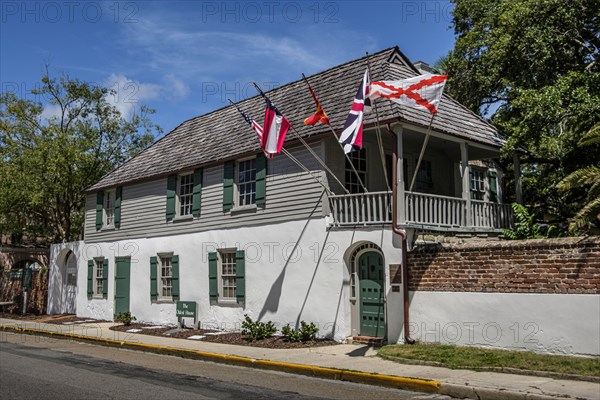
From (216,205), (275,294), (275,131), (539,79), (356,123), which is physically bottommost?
(275,294)

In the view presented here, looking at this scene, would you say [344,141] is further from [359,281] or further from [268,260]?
[268,260]

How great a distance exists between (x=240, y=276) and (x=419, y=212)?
565 cm

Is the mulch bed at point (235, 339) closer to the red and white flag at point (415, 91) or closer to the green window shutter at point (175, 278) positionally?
the green window shutter at point (175, 278)

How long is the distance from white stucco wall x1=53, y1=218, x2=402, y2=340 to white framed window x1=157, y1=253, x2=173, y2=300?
296 mm

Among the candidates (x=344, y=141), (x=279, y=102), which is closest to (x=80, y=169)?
(x=279, y=102)

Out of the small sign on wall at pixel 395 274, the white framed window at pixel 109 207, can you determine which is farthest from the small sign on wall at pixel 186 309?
the small sign on wall at pixel 395 274

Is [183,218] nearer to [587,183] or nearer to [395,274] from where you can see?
[395,274]

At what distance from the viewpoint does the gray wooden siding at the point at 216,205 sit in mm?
15148

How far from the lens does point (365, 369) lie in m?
10.3

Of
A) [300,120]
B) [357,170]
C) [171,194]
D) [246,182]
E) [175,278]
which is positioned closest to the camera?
[357,170]

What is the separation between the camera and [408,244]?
12.8 m

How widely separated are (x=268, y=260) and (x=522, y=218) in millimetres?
6670

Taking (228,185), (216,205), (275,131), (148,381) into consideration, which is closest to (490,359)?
(148,381)

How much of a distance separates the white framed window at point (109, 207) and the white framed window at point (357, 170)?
11.4m
